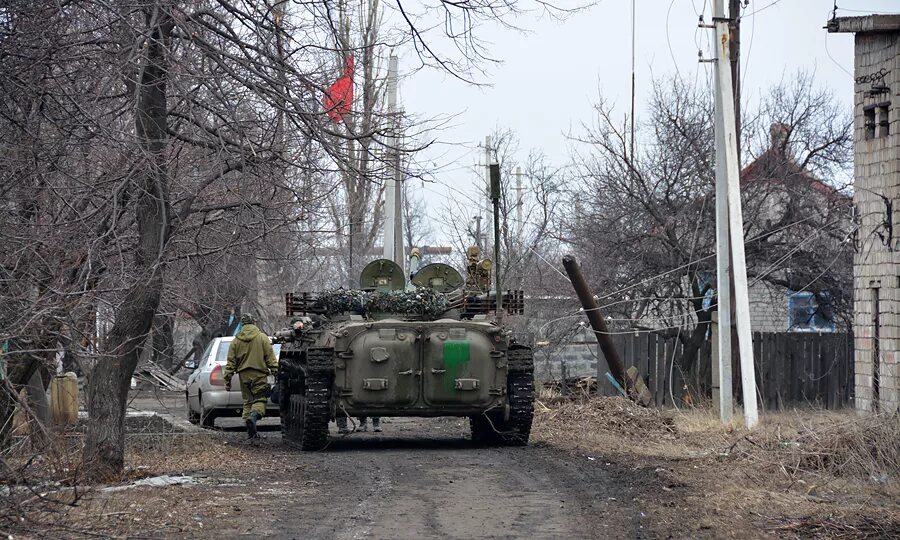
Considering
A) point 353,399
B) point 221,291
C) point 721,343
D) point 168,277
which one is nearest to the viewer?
point 168,277

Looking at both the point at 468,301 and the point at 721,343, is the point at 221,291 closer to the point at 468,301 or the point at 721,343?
the point at 468,301

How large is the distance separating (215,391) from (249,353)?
7.58ft

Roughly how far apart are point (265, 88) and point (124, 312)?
2.69m

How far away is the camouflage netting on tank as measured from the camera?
49.4 ft

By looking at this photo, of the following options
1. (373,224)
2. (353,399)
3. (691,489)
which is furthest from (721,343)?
(373,224)

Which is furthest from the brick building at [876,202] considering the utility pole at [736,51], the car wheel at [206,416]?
the car wheel at [206,416]

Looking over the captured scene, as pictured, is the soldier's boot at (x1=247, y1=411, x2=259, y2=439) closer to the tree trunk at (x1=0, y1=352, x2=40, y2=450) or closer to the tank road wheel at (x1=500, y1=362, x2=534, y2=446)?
the tank road wheel at (x1=500, y1=362, x2=534, y2=446)

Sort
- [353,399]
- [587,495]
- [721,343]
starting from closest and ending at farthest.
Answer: [587,495] < [353,399] < [721,343]

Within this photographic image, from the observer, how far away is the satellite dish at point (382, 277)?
54.1 feet

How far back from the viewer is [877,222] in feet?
64.8

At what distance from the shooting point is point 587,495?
10.1 meters

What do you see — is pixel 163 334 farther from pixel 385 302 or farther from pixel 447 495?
pixel 447 495

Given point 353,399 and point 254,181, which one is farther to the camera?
point 353,399

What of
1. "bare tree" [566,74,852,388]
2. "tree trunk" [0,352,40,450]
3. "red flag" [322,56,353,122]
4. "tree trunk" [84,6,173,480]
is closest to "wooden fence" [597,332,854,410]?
"bare tree" [566,74,852,388]
